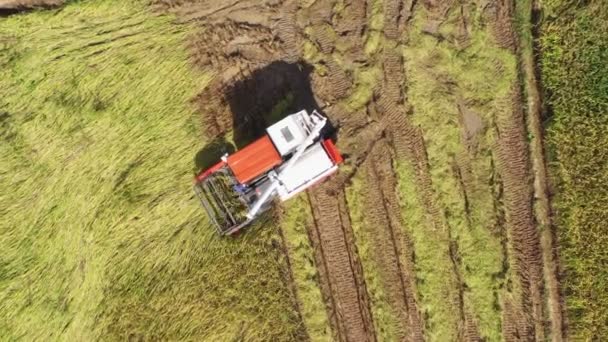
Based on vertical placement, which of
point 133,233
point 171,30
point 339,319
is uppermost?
point 171,30

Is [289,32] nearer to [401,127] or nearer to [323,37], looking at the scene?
[323,37]

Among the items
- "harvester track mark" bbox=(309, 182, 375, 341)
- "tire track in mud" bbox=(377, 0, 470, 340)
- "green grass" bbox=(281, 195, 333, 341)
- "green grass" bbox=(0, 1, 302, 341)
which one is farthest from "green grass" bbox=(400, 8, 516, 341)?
"green grass" bbox=(0, 1, 302, 341)

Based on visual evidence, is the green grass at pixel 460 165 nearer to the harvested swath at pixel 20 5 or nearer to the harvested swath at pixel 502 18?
the harvested swath at pixel 502 18

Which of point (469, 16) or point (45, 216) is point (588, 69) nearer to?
point (469, 16)

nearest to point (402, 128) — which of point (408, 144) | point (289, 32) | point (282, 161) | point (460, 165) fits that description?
point (408, 144)

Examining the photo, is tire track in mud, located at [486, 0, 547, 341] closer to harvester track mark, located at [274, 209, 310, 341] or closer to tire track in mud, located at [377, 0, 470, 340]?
tire track in mud, located at [377, 0, 470, 340]

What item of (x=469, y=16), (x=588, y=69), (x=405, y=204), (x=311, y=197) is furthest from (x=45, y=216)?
(x=588, y=69)
